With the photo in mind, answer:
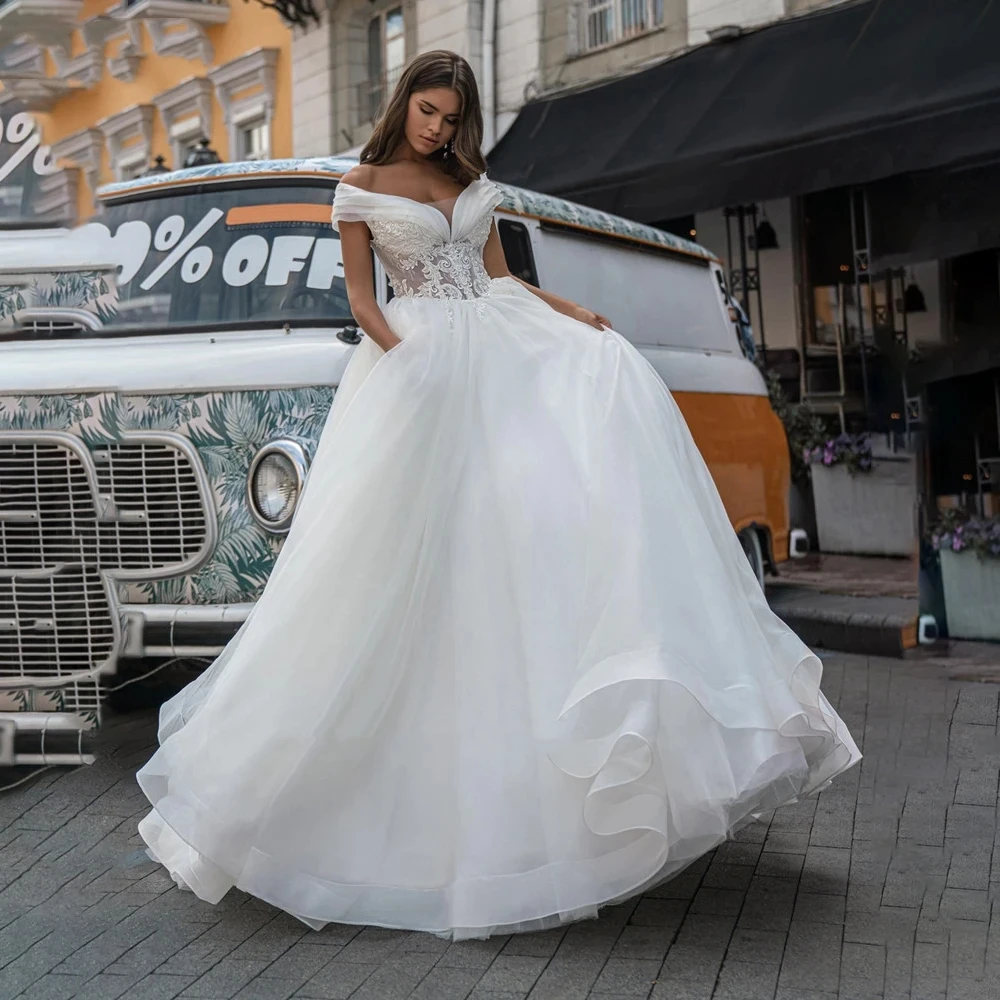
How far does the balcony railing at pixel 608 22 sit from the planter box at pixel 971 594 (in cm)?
755

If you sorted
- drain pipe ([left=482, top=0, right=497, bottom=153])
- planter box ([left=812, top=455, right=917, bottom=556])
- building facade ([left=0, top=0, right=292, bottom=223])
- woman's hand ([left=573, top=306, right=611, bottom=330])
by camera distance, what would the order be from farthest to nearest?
building facade ([left=0, top=0, right=292, bottom=223]), drain pipe ([left=482, top=0, right=497, bottom=153]), planter box ([left=812, top=455, right=917, bottom=556]), woman's hand ([left=573, top=306, right=611, bottom=330])

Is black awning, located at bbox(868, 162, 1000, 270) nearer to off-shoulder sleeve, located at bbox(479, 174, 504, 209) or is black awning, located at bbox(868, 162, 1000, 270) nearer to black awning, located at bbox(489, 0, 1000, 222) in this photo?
black awning, located at bbox(489, 0, 1000, 222)

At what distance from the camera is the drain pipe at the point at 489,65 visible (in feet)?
48.8

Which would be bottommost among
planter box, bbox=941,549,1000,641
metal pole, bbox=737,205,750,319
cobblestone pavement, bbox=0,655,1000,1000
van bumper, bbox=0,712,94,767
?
cobblestone pavement, bbox=0,655,1000,1000

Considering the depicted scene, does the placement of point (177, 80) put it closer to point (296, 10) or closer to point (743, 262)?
point (296, 10)

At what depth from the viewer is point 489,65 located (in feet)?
49.2

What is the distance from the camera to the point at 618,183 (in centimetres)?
1131

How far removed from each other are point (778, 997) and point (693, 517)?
1093 mm

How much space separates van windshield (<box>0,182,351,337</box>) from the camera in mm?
5059

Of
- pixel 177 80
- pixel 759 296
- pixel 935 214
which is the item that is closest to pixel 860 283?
pixel 759 296

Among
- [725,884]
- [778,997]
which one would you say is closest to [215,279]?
[725,884]

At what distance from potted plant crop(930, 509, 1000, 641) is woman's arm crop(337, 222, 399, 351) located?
14.5 feet

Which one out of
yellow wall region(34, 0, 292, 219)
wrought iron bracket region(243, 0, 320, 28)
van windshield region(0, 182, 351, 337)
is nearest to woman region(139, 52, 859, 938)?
van windshield region(0, 182, 351, 337)

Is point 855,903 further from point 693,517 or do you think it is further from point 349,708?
point 349,708
